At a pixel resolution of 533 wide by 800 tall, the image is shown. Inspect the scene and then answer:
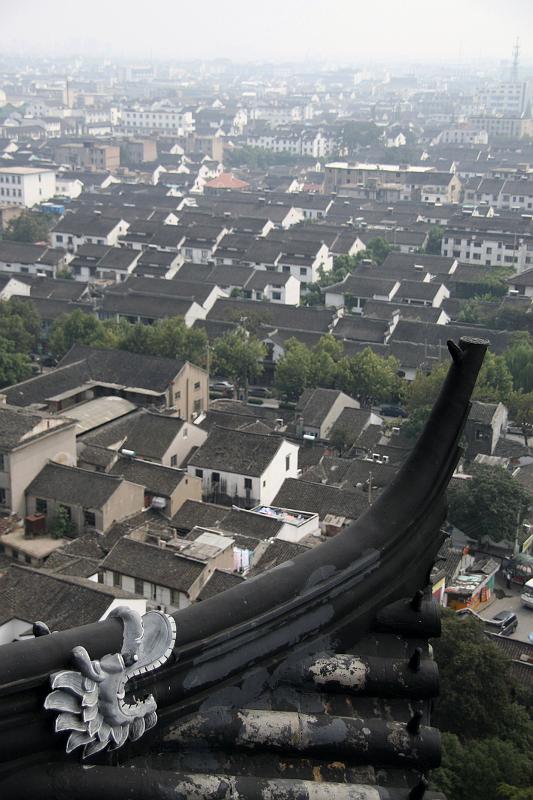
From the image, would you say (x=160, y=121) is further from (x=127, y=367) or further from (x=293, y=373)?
(x=127, y=367)

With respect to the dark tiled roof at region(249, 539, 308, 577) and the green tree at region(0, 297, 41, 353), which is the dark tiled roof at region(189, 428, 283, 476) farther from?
the green tree at region(0, 297, 41, 353)

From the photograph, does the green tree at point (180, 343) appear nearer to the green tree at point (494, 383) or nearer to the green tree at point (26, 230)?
the green tree at point (494, 383)

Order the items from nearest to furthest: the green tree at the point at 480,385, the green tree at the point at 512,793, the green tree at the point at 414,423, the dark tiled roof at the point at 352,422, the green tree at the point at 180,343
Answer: the green tree at the point at 512,793, the green tree at the point at 414,423, the dark tiled roof at the point at 352,422, the green tree at the point at 480,385, the green tree at the point at 180,343

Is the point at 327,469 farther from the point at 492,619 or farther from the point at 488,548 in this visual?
the point at 492,619

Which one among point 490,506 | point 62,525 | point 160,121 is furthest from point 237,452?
point 160,121

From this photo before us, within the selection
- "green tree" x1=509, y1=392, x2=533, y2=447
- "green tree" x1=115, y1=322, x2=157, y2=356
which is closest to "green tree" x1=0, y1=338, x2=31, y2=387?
"green tree" x1=115, y1=322, x2=157, y2=356

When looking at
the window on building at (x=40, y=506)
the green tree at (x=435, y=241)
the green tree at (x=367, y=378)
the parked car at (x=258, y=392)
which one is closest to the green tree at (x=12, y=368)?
the parked car at (x=258, y=392)
